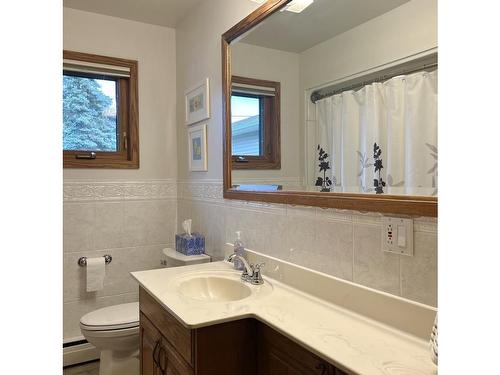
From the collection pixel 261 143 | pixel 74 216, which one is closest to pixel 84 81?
pixel 74 216

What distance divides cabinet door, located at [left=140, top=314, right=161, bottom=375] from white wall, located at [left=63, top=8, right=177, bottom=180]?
1.29 m

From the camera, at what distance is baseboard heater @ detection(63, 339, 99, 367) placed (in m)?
2.54

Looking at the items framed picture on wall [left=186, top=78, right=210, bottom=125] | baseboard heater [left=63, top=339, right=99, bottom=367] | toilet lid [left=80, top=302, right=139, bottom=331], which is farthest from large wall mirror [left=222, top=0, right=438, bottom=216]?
baseboard heater [left=63, top=339, right=99, bottom=367]

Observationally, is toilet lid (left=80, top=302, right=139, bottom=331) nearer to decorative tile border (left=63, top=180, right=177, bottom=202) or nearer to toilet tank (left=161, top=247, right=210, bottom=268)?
toilet tank (left=161, top=247, right=210, bottom=268)

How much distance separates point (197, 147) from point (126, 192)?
68 cm

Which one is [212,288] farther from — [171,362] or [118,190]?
[118,190]

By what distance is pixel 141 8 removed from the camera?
260 centimetres

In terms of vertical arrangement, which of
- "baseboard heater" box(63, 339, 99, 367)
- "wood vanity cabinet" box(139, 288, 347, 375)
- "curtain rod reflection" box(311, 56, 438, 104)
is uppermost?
"curtain rod reflection" box(311, 56, 438, 104)

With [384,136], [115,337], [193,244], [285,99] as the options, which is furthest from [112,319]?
[384,136]

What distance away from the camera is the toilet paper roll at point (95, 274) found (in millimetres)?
2572

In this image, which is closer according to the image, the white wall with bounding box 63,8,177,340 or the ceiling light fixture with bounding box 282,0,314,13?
the ceiling light fixture with bounding box 282,0,314,13

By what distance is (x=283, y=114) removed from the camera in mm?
1790

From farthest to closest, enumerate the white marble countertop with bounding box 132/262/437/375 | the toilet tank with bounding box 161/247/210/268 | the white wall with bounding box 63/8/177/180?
1. the white wall with bounding box 63/8/177/180
2. the toilet tank with bounding box 161/247/210/268
3. the white marble countertop with bounding box 132/262/437/375
